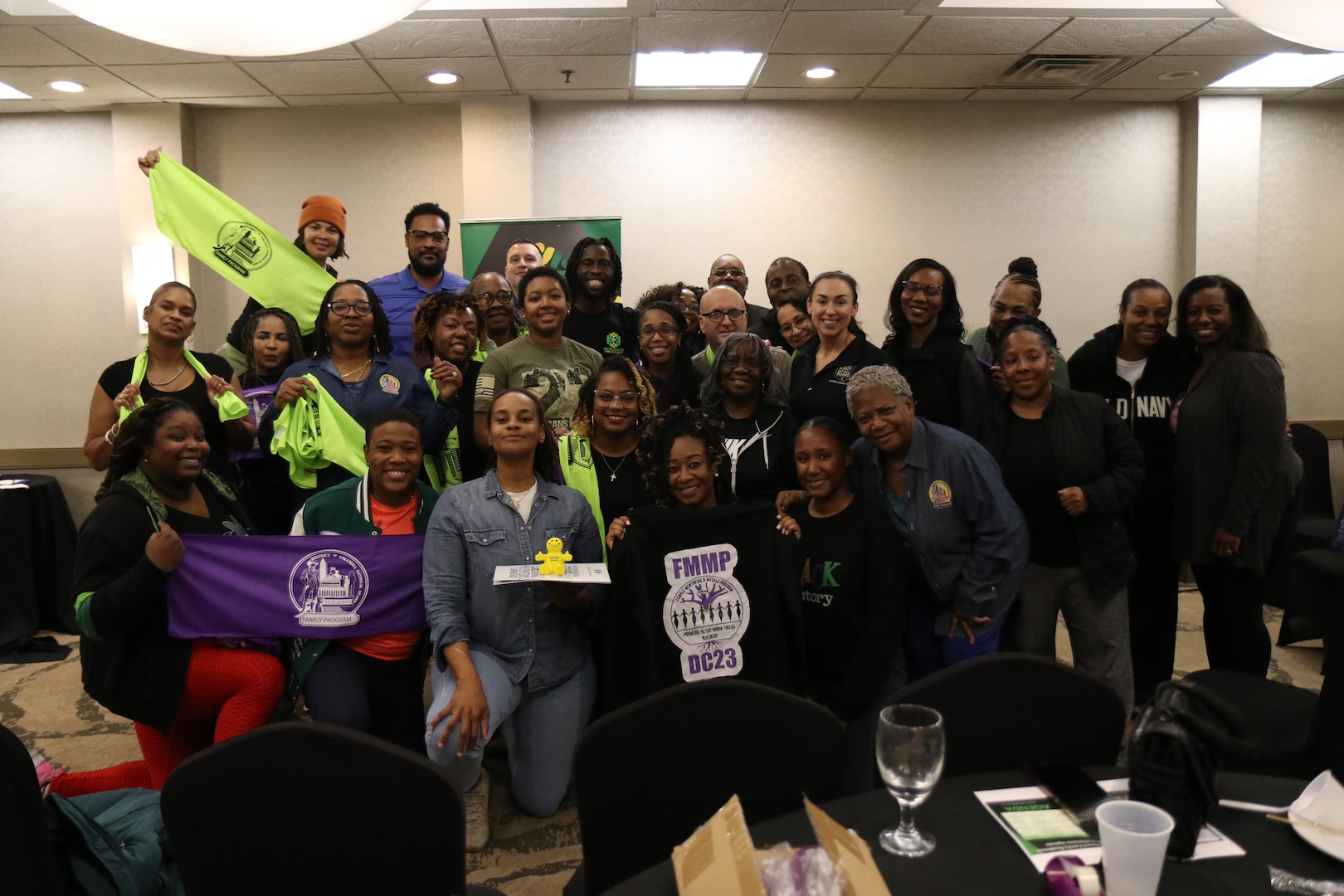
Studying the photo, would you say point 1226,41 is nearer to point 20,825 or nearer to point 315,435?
point 315,435

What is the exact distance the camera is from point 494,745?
3.70m

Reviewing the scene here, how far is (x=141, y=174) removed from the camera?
20.6 feet

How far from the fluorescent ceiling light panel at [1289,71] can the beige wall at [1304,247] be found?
1.96 feet

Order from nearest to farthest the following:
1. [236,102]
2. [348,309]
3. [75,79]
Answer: [348,309], [75,79], [236,102]

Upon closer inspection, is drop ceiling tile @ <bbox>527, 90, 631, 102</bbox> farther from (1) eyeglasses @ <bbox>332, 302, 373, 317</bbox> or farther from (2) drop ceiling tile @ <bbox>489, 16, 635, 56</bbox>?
(1) eyeglasses @ <bbox>332, 302, 373, 317</bbox>

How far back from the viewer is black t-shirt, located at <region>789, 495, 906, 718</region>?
2760 mm

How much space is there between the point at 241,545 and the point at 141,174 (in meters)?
4.65

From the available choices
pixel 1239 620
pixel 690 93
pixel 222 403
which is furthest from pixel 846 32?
pixel 222 403

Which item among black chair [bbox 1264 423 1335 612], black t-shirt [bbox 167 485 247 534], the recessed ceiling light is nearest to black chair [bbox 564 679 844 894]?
black t-shirt [bbox 167 485 247 534]

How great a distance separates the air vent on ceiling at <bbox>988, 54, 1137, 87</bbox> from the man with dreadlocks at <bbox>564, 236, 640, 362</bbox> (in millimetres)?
3510

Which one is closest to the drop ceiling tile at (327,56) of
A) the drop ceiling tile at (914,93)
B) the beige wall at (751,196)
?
the beige wall at (751,196)

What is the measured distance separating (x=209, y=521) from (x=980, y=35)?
495 cm

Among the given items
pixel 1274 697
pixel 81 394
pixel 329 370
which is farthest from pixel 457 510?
pixel 81 394

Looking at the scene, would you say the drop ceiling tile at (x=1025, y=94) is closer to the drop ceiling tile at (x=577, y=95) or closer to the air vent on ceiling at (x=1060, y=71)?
the air vent on ceiling at (x=1060, y=71)
